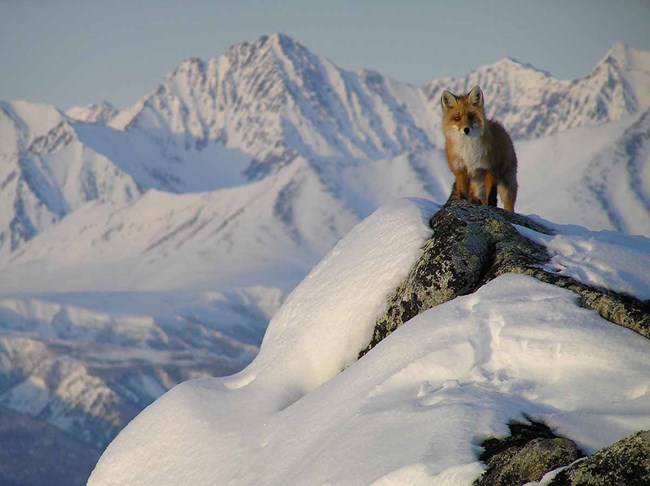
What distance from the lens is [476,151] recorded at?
869 inches

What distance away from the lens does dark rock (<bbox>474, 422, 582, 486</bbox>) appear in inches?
472

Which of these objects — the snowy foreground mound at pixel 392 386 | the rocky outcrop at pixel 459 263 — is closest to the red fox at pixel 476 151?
the snowy foreground mound at pixel 392 386

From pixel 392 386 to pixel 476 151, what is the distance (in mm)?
7825

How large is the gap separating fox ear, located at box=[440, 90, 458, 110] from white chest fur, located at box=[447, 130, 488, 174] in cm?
59

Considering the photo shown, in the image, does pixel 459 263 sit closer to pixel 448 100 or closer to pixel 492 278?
pixel 492 278

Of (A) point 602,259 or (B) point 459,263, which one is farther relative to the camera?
(B) point 459,263

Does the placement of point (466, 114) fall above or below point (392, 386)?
above

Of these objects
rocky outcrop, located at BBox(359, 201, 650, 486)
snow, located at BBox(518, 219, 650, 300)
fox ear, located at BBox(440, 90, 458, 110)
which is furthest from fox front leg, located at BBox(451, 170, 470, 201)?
snow, located at BBox(518, 219, 650, 300)

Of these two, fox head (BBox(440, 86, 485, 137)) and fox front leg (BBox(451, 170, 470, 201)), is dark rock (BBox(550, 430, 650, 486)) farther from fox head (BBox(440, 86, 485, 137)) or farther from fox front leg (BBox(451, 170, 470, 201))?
fox front leg (BBox(451, 170, 470, 201))

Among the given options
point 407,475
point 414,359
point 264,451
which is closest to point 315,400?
point 264,451

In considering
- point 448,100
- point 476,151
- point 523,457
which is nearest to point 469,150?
point 476,151

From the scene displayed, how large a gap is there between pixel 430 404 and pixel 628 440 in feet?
12.5

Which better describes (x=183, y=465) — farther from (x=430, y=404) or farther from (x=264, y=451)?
(x=430, y=404)

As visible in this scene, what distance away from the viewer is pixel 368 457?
1400cm
